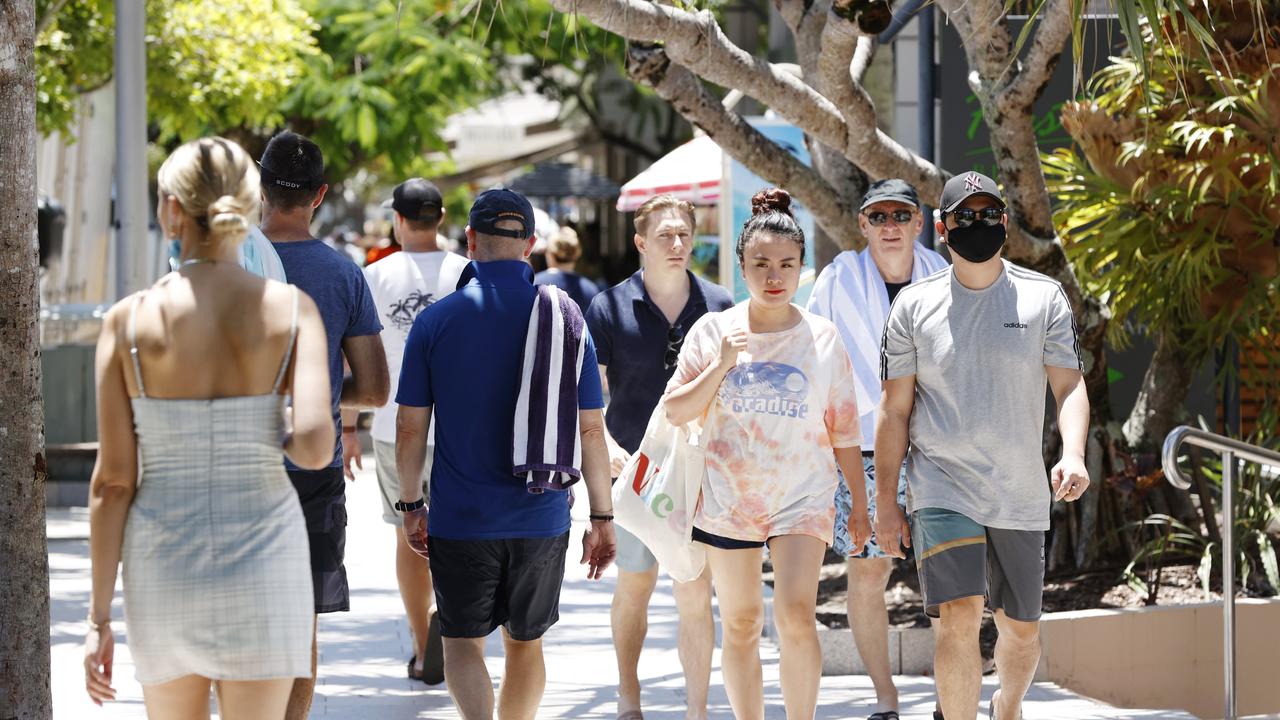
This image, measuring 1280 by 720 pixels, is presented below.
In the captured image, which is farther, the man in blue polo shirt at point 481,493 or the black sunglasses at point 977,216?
the black sunglasses at point 977,216

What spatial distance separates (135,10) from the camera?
40.6 ft

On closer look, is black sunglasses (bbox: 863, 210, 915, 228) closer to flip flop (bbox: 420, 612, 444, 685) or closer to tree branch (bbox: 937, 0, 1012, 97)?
tree branch (bbox: 937, 0, 1012, 97)

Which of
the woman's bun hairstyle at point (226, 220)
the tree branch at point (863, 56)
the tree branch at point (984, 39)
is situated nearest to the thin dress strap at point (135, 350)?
the woman's bun hairstyle at point (226, 220)

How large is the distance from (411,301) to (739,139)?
1.93 m

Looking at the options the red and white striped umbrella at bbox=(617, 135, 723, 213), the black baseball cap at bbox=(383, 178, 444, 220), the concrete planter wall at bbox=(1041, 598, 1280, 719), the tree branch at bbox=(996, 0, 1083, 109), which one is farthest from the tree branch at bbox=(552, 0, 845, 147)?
the red and white striped umbrella at bbox=(617, 135, 723, 213)

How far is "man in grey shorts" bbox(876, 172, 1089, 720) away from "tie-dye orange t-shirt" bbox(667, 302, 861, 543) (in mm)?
173

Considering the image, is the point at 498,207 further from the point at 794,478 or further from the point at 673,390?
the point at 794,478

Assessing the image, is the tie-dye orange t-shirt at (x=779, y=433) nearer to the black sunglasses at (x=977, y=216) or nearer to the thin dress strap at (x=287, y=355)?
the black sunglasses at (x=977, y=216)

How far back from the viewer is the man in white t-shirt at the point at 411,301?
7.13m

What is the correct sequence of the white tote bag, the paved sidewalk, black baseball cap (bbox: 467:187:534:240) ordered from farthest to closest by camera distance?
the paved sidewalk
the white tote bag
black baseball cap (bbox: 467:187:534:240)

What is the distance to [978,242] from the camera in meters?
5.50

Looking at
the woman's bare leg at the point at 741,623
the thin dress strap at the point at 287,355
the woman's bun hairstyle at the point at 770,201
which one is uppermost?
the woman's bun hairstyle at the point at 770,201

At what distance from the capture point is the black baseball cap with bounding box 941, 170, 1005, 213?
5.59 m

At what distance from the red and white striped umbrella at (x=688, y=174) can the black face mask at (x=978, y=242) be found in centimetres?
732
